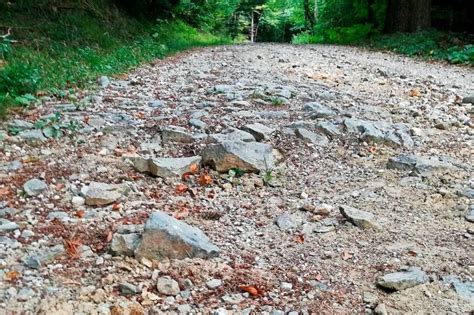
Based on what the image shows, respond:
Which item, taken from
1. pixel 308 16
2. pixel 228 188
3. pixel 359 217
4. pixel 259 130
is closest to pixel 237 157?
pixel 228 188

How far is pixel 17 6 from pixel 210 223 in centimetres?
683

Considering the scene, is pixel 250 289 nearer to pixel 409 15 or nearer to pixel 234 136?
pixel 234 136

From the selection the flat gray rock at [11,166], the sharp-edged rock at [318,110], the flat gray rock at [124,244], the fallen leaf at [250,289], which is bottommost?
the fallen leaf at [250,289]

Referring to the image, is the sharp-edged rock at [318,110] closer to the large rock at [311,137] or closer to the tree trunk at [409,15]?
the large rock at [311,137]

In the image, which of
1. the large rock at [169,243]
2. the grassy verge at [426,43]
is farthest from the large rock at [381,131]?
the grassy verge at [426,43]

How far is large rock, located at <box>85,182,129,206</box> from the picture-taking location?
3.22m

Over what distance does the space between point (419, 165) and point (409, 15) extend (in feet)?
32.8

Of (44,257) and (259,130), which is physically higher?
(259,130)

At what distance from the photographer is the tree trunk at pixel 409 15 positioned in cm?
1240

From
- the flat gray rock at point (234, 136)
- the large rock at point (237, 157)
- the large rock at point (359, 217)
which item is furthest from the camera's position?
the flat gray rock at point (234, 136)

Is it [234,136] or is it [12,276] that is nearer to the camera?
[12,276]

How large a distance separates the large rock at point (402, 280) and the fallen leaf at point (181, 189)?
62.2 inches

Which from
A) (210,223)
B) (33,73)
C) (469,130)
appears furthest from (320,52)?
(210,223)

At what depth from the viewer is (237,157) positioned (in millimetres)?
3818
